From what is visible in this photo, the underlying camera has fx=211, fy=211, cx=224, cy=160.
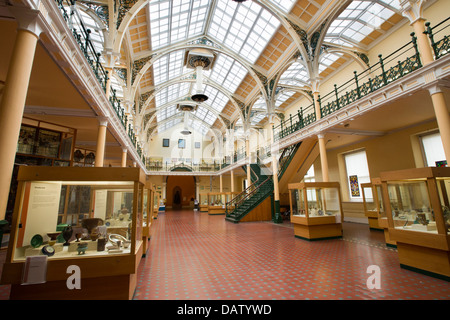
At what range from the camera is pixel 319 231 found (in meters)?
7.56

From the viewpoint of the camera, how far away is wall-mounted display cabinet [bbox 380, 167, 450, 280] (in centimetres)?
389

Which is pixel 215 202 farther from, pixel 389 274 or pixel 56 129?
pixel 389 274

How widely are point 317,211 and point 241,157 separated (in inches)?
465

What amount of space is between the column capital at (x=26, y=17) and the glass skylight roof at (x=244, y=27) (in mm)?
11447

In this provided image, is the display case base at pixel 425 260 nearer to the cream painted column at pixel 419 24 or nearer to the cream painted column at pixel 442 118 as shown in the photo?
the cream painted column at pixel 442 118

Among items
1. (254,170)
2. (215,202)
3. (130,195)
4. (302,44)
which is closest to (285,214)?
(254,170)

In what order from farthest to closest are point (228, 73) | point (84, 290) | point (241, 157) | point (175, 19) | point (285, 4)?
1. point (241, 157)
2. point (228, 73)
3. point (175, 19)
4. point (285, 4)
5. point (84, 290)

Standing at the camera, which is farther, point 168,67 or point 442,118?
point 168,67

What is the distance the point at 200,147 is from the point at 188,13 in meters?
19.6

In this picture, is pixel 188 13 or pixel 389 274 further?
pixel 188 13

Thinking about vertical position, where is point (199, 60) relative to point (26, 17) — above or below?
above

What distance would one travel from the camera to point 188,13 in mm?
12922

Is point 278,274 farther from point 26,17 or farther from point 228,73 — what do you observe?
point 228,73

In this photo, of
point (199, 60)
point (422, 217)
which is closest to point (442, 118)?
point (422, 217)
